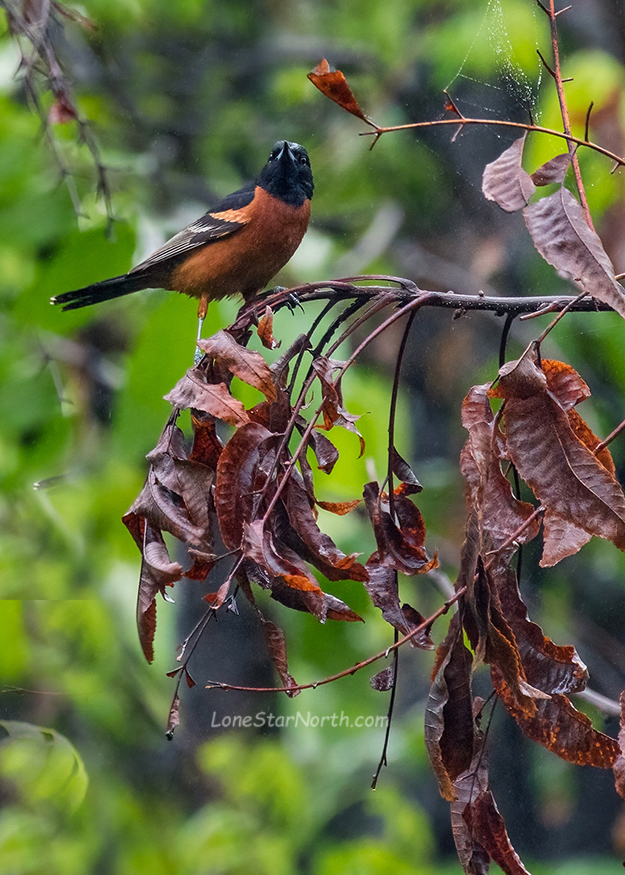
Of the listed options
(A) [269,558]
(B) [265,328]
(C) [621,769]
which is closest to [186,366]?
(B) [265,328]

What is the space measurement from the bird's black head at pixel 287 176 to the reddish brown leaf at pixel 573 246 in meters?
0.42

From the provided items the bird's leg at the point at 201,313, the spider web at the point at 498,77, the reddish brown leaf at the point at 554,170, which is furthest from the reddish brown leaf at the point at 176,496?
the spider web at the point at 498,77

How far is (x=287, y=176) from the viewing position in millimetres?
741

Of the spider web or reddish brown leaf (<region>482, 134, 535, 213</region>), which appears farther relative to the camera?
the spider web

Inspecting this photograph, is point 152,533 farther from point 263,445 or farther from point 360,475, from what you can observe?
point 360,475

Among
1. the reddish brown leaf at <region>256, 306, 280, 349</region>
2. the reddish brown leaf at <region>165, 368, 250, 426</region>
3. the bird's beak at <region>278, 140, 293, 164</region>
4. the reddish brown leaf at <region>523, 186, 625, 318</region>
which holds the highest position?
the reddish brown leaf at <region>523, 186, 625, 318</region>

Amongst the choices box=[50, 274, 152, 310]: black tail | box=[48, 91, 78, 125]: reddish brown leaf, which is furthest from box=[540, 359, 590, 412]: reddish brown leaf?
box=[48, 91, 78, 125]: reddish brown leaf

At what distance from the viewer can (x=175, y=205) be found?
86 cm

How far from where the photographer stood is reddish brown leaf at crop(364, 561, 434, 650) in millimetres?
418

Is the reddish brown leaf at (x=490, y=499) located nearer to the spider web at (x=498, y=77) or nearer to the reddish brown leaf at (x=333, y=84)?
the reddish brown leaf at (x=333, y=84)

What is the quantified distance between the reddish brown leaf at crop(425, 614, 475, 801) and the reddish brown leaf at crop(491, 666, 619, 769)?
15 mm

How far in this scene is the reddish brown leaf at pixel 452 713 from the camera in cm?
36

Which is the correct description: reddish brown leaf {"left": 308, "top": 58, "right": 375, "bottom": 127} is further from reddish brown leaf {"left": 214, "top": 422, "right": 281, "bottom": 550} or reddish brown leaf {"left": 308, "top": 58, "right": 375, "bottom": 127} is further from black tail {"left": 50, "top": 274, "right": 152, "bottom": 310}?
black tail {"left": 50, "top": 274, "right": 152, "bottom": 310}

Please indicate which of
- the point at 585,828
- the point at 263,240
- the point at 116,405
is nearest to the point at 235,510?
the point at 263,240
